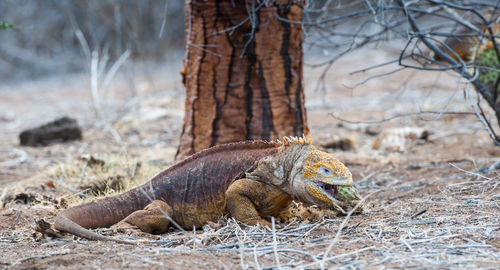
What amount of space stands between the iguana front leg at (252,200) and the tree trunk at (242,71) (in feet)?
5.44

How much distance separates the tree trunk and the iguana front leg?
5.44 feet

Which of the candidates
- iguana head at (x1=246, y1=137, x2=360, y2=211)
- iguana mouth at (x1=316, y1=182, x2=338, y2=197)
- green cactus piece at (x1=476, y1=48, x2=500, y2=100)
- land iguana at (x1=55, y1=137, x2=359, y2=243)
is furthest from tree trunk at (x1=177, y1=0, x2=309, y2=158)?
green cactus piece at (x1=476, y1=48, x2=500, y2=100)

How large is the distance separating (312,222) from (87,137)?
6803 millimetres

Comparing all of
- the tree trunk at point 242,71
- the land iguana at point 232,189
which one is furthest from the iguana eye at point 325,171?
the tree trunk at point 242,71

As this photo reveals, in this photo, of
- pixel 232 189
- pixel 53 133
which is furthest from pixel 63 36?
pixel 232 189

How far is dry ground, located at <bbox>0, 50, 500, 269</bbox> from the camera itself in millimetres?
2965

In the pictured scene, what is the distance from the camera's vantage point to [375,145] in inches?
312

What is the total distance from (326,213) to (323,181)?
57cm

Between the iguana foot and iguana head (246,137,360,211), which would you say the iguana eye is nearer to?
iguana head (246,137,360,211)

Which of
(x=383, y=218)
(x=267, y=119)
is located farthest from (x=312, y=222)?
(x=267, y=119)

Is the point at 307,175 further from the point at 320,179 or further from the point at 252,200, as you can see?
the point at 252,200

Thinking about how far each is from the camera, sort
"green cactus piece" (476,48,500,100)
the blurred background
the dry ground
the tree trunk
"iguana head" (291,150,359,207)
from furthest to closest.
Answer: the blurred background < "green cactus piece" (476,48,500,100) < the tree trunk < "iguana head" (291,150,359,207) < the dry ground

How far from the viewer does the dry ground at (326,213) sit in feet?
9.73

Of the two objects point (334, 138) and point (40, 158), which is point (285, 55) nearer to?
point (334, 138)
